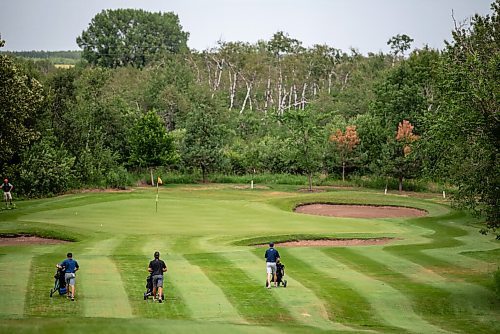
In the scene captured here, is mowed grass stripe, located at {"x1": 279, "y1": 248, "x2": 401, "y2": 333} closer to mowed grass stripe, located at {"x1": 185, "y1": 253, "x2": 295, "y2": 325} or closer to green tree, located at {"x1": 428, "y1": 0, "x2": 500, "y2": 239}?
mowed grass stripe, located at {"x1": 185, "y1": 253, "x2": 295, "y2": 325}

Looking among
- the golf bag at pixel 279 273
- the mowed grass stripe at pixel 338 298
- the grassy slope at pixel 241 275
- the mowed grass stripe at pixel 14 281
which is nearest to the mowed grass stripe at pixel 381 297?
the grassy slope at pixel 241 275

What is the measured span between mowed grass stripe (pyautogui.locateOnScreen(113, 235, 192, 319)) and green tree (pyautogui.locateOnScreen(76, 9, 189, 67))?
12555 centimetres

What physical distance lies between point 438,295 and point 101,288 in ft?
42.1

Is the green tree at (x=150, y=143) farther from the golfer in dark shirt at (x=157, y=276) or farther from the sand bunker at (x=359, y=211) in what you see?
the golfer in dark shirt at (x=157, y=276)

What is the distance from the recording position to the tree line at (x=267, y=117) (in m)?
28.1

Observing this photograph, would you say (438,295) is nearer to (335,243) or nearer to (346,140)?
(335,243)

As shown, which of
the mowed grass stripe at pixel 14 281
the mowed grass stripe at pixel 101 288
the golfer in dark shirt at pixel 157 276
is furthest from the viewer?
the golfer in dark shirt at pixel 157 276

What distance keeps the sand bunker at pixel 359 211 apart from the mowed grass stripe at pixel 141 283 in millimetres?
22393

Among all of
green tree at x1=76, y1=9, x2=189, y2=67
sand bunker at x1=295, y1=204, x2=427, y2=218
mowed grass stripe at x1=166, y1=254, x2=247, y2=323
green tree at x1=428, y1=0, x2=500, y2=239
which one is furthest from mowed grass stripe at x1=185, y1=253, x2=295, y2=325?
green tree at x1=76, y1=9, x2=189, y2=67

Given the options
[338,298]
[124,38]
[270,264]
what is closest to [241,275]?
[270,264]

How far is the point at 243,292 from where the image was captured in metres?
25.4

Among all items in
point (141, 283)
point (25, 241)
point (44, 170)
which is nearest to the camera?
point (141, 283)

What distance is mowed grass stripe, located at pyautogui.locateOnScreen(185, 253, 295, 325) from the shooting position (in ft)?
73.7

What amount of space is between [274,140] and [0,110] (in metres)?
54.3
